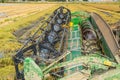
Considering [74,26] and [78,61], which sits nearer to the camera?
[78,61]

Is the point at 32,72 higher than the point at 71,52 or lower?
higher

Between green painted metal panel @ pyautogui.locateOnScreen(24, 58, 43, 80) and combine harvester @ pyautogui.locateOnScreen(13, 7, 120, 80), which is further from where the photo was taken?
combine harvester @ pyautogui.locateOnScreen(13, 7, 120, 80)

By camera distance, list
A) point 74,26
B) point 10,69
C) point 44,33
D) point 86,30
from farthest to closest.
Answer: point 74,26 → point 86,30 → point 44,33 → point 10,69

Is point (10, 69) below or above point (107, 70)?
below

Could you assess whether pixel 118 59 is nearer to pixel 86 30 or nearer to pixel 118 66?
pixel 118 66

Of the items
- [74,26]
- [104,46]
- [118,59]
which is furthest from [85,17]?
[118,59]

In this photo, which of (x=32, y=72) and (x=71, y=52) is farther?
(x=71, y=52)

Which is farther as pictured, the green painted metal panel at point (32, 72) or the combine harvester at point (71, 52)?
the combine harvester at point (71, 52)

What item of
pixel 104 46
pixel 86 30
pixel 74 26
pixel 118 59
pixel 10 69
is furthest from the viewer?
pixel 74 26
